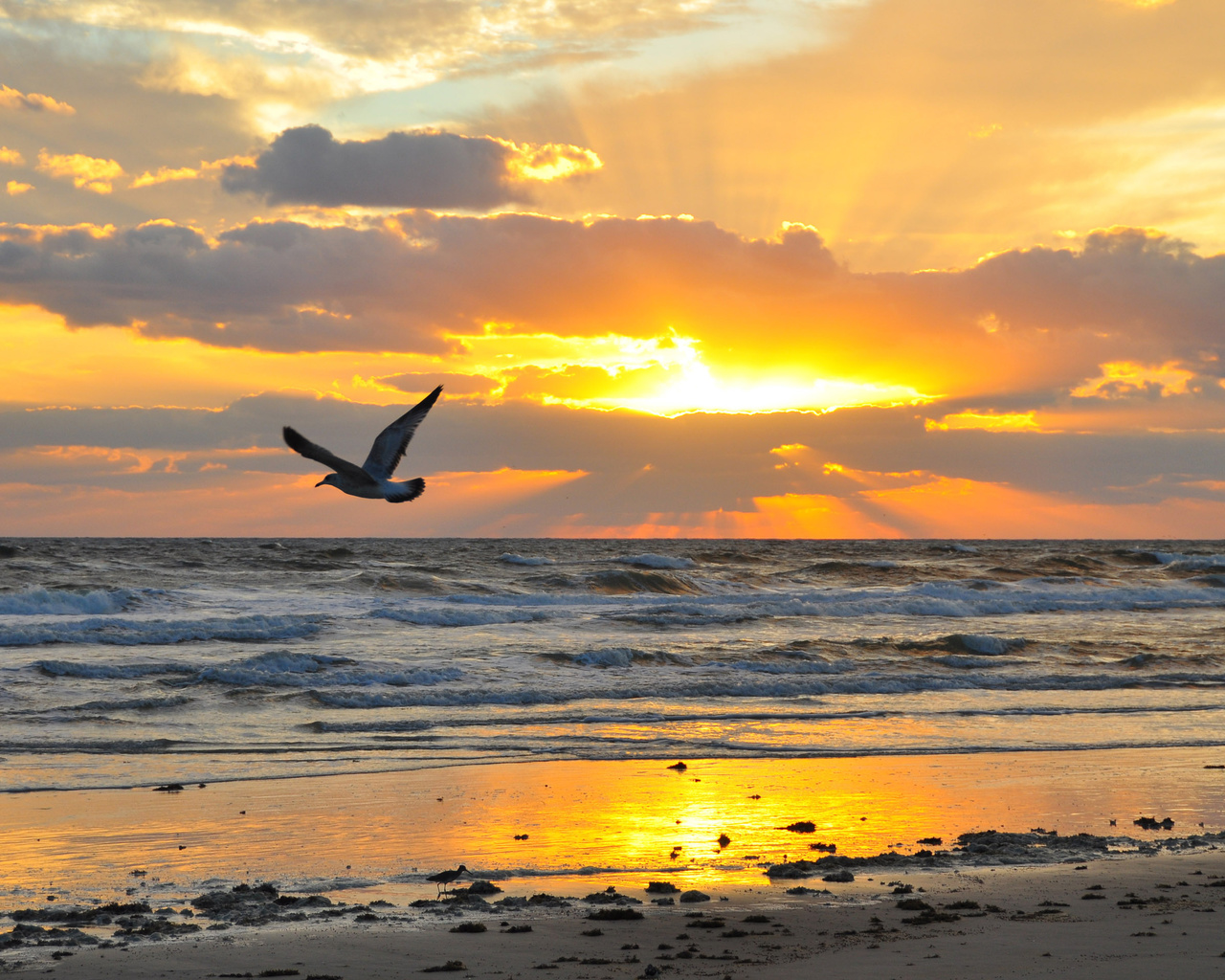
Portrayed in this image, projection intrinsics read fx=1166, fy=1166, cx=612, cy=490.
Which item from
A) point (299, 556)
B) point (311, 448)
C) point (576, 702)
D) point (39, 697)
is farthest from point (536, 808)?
point (299, 556)

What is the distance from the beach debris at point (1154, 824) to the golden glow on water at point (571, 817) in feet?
0.42

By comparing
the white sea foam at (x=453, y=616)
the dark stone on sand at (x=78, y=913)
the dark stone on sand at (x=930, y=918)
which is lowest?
the dark stone on sand at (x=78, y=913)

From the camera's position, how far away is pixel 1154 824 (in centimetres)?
1123

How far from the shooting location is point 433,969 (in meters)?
7.32

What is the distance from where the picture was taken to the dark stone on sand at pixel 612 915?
829 centimetres

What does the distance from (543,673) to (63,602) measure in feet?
63.6

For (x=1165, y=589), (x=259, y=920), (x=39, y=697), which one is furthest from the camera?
(x=1165, y=589)

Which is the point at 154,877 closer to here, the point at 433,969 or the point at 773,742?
the point at 433,969

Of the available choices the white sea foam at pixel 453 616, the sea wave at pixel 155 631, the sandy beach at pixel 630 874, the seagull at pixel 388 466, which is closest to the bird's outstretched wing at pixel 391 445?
the seagull at pixel 388 466

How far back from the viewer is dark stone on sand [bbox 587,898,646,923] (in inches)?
326

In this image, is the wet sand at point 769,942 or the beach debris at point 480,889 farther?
the beach debris at point 480,889

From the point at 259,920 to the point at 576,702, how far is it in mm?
11100

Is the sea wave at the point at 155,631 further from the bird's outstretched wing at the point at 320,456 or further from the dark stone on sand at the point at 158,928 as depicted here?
the dark stone on sand at the point at 158,928

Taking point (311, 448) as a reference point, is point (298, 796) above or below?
below
